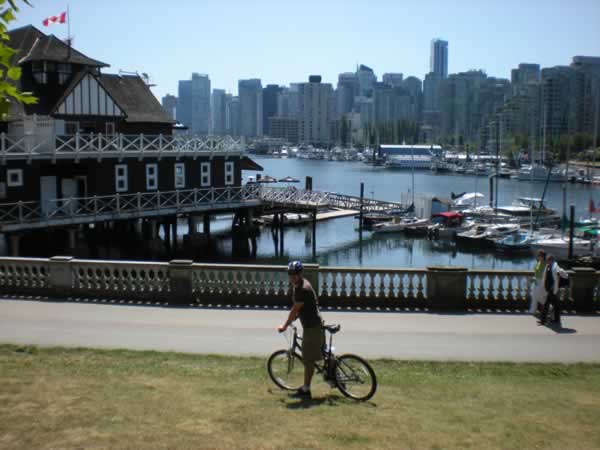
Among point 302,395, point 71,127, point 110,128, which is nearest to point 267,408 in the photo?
point 302,395

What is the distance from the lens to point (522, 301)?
18.3 meters

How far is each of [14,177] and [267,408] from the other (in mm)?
33699

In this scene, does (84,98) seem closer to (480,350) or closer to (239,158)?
(239,158)

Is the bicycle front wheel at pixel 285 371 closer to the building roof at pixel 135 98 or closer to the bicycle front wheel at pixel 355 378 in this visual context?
the bicycle front wheel at pixel 355 378

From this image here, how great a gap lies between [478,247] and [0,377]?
61243mm

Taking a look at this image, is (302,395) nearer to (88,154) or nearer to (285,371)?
(285,371)

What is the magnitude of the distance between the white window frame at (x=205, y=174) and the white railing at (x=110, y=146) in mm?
835

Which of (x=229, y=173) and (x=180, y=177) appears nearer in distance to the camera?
(x=180, y=177)

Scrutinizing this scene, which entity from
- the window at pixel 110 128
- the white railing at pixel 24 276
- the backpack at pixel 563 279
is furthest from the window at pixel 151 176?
the backpack at pixel 563 279

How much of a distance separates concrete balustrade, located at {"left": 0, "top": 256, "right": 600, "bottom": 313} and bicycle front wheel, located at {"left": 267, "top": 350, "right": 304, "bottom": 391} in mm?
7147

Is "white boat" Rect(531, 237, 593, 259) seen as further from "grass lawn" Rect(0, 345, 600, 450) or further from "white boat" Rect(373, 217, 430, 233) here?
"grass lawn" Rect(0, 345, 600, 450)

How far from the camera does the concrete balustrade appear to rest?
17.9m

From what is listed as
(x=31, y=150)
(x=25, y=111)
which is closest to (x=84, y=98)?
(x=25, y=111)

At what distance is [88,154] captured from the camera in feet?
139
